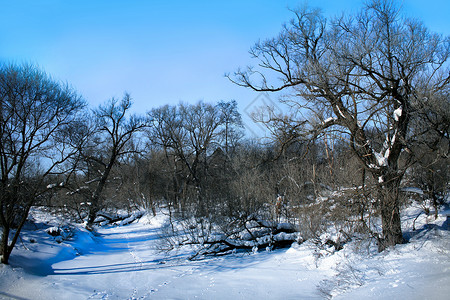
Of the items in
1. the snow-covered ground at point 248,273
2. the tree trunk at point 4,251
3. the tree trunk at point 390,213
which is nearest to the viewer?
the snow-covered ground at point 248,273

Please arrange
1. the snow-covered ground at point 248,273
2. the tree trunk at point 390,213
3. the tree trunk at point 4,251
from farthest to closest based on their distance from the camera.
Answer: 1. the tree trunk at point 4,251
2. the tree trunk at point 390,213
3. the snow-covered ground at point 248,273

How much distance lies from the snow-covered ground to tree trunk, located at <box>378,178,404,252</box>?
0.31 m

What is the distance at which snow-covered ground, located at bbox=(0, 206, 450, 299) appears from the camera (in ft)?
22.2

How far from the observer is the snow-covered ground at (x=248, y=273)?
6.77 meters

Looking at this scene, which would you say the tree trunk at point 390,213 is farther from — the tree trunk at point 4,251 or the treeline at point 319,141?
the tree trunk at point 4,251

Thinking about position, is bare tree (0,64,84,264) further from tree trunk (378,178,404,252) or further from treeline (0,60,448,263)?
tree trunk (378,178,404,252)

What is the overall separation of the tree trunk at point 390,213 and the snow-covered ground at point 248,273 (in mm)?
315

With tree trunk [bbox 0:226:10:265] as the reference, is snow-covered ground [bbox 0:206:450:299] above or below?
below

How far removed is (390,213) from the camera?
878 centimetres

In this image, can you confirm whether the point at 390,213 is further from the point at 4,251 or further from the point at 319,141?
the point at 4,251

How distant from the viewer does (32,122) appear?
37.1 feet

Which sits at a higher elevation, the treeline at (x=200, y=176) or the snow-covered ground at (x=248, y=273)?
the treeline at (x=200, y=176)

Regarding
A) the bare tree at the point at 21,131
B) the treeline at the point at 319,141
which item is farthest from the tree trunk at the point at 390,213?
the bare tree at the point at 21,131

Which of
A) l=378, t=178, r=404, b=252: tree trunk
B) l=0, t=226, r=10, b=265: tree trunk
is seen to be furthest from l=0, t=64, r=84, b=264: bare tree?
l=378, t=178, r=404, b=252: tree trunk
